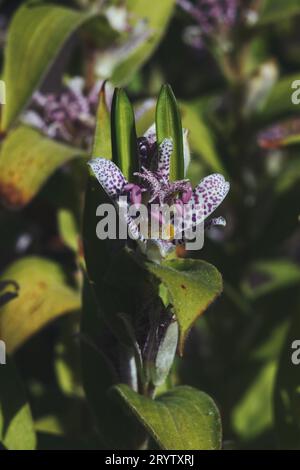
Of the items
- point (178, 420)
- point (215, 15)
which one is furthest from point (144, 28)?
point (178, 420)

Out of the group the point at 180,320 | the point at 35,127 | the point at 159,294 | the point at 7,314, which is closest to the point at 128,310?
the point at 159,294

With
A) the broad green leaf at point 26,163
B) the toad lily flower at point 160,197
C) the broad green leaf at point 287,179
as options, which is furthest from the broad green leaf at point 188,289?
the broad green leaf at point 287,179

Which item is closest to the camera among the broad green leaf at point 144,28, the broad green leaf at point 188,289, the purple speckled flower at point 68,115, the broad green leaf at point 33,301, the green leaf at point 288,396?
the broad green leaf at point 188,289

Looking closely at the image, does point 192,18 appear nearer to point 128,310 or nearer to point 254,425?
point 254,425

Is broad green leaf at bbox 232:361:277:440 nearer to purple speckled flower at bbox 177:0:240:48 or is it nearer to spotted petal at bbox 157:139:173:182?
purple speckled flower at bbox 177:0:240:48

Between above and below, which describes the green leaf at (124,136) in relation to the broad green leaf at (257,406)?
above

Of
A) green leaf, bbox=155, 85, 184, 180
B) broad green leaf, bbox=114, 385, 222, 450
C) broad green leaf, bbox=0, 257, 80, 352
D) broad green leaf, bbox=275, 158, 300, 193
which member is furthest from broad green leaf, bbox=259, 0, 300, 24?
broad green leaf, bbox=114, 385, 222, 450

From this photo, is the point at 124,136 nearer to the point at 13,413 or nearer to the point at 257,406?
the point at 13,413

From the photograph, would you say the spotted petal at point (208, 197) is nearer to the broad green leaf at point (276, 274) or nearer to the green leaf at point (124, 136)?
the green leaf at point (124, 136)
